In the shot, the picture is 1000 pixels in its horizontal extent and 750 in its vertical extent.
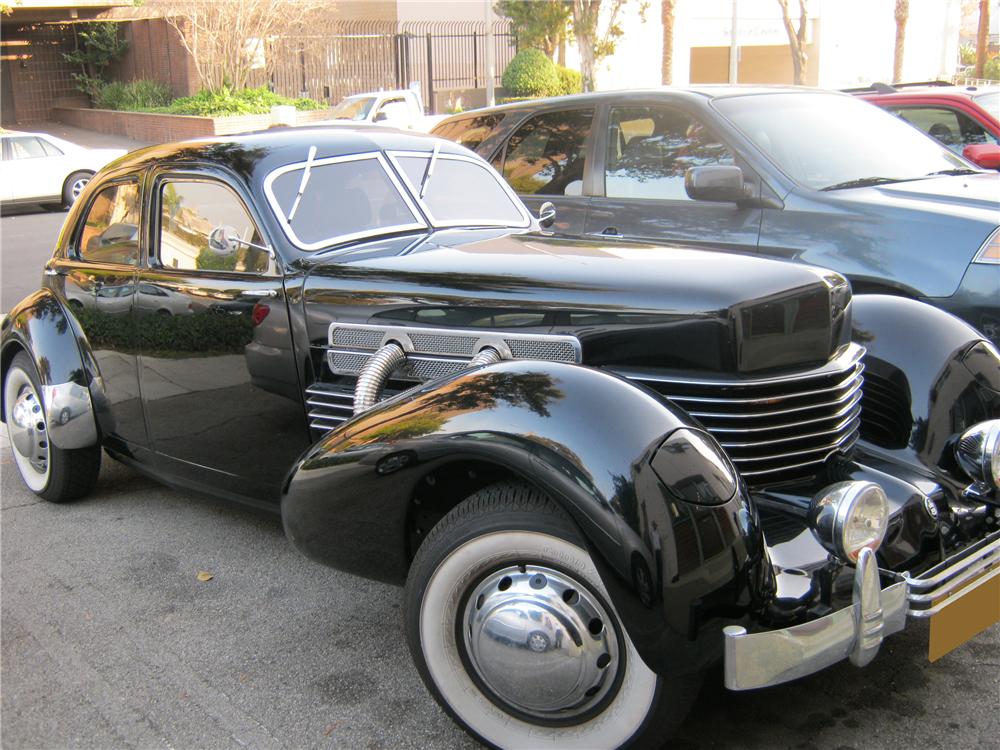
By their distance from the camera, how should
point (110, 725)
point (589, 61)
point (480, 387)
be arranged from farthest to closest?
1. point (589, 61)
2. point (110, 725)
3. point (480, 387)

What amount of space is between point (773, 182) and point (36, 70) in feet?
105

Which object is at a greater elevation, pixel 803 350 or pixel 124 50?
pixel 124 50

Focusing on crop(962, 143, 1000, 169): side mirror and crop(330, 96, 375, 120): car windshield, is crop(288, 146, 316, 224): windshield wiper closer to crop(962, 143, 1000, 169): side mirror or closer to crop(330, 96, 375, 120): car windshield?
crop(962, 143, 1000, 169): side mirror

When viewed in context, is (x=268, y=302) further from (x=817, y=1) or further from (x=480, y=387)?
(x=817, y=1)

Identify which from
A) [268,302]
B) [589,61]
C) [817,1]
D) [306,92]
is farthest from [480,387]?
[817,1]

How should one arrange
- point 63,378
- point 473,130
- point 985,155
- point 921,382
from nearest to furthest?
point 921,382, point 63,378, point 985,155, point 473,130

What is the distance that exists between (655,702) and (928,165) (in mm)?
4617

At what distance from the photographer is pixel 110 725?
3.04 metres

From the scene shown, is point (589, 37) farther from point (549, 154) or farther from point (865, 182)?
point (865, 182)

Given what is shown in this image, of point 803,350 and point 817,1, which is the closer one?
point 803,350

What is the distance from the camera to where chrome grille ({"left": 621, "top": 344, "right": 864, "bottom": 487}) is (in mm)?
2945

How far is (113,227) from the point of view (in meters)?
4.70

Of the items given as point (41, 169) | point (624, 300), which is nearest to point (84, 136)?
point (41, 169)

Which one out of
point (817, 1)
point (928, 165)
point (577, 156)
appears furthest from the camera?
point (817, 1)
